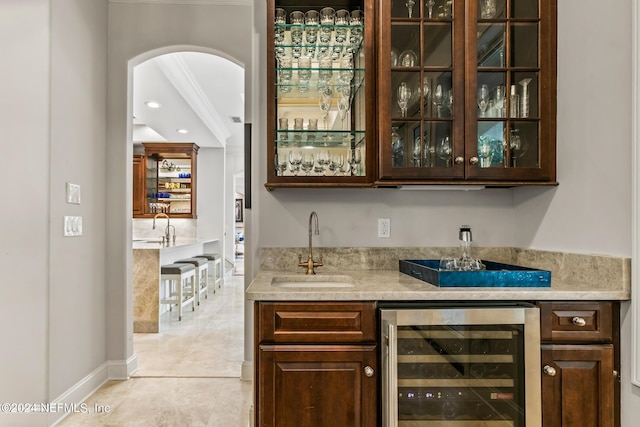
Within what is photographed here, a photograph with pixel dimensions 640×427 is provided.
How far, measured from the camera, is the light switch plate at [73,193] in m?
2.37

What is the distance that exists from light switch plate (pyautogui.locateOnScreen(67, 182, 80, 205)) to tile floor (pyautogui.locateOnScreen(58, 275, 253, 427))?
1301mm

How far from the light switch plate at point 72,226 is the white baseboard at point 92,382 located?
952mm

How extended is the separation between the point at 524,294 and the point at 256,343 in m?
1.06

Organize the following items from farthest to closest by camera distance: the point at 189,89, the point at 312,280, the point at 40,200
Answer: the point at 189,89
the point at 40,200
the point at 312,280

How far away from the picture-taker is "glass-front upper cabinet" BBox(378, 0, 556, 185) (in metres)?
1.88

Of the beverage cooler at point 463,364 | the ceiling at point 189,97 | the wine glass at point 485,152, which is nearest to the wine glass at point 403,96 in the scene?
the wine glass at point 485,152

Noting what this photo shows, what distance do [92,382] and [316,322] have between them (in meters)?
2.05

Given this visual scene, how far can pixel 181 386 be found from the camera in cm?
283

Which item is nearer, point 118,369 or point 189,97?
point 118,369

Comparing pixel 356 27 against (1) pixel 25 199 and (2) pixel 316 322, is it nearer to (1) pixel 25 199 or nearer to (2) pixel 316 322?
(2) pixel 316 322

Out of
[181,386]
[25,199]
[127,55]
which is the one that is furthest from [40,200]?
[181,386]

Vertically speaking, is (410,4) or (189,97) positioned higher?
(189,97)

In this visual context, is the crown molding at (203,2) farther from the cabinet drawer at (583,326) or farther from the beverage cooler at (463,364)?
the cabinet drawer at (583,326)

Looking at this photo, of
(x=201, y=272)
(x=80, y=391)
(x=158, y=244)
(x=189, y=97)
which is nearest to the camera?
(x=80, y=391)
